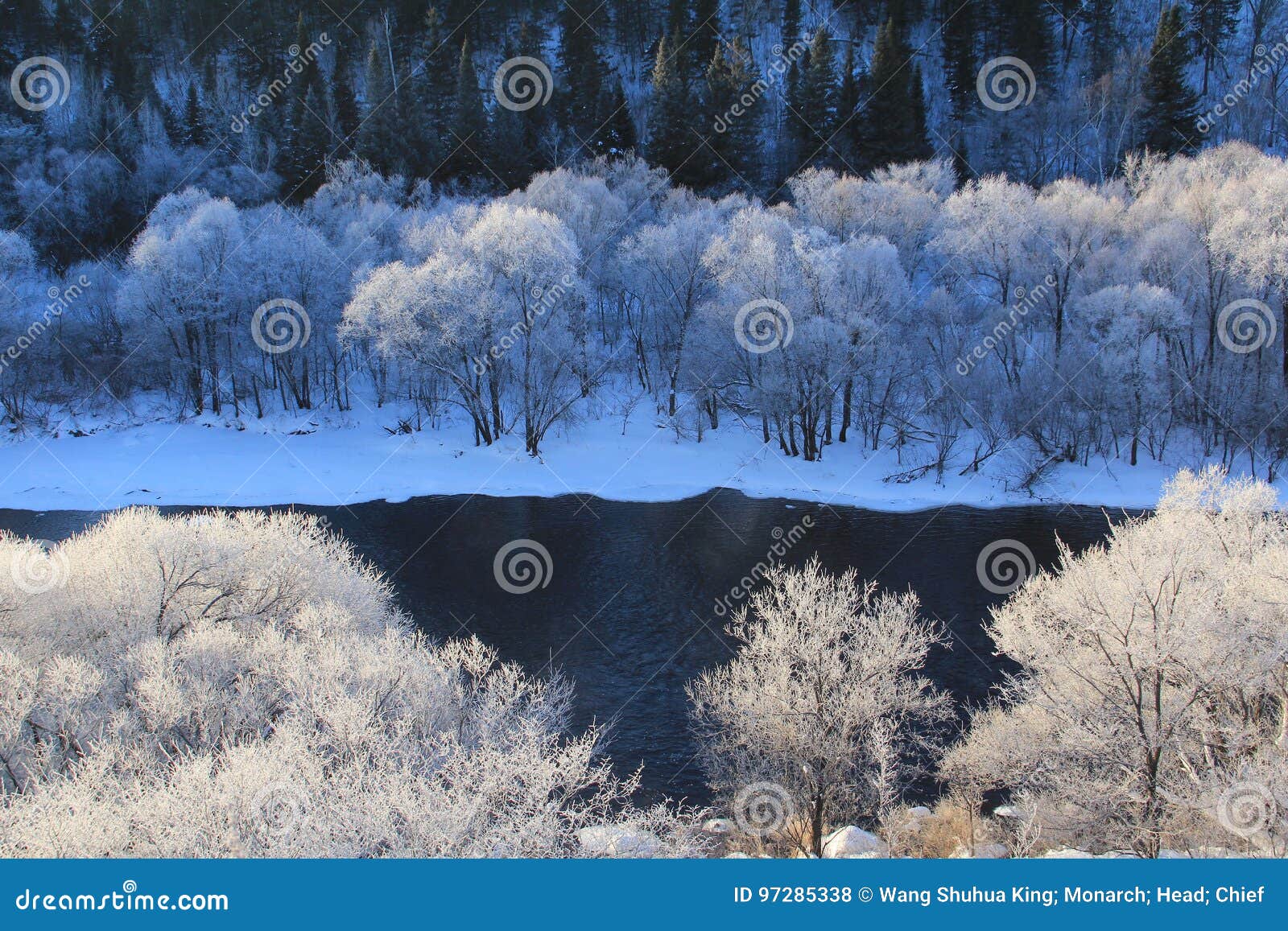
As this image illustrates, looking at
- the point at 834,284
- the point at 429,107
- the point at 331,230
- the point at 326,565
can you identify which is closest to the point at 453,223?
the point at 331,230

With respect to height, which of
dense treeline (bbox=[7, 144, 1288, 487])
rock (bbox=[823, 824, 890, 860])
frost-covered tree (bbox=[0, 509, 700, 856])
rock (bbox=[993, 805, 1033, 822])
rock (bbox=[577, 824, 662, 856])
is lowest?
rock (bbox=[993, 805, 1033, 822])

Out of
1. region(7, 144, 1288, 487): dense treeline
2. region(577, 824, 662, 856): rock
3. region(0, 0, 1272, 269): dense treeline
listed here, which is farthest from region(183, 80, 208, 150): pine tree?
region(577, 824, 662, 856): rock

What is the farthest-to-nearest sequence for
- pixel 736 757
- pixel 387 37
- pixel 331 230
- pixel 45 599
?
pixel 387 37, pixel 331 230, pixel 45 599, pixel 736 757

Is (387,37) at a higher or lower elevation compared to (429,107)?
higher

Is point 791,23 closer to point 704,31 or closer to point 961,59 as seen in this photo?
point 704,31

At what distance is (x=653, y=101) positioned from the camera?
59.1 m

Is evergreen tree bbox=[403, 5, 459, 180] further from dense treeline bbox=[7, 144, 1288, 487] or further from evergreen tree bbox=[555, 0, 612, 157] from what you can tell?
dense treeline bbox=[7, 144, 1288, 487]

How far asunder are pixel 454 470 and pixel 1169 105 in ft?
160

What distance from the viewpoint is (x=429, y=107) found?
6266cm

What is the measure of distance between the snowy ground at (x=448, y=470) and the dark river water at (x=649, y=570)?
1433 millimetres

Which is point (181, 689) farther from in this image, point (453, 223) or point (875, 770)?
point (453, 223)

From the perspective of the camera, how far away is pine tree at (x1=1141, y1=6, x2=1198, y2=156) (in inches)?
2042

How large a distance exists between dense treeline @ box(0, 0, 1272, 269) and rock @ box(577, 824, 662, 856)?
46881mm

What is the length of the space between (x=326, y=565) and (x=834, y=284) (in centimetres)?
2650
